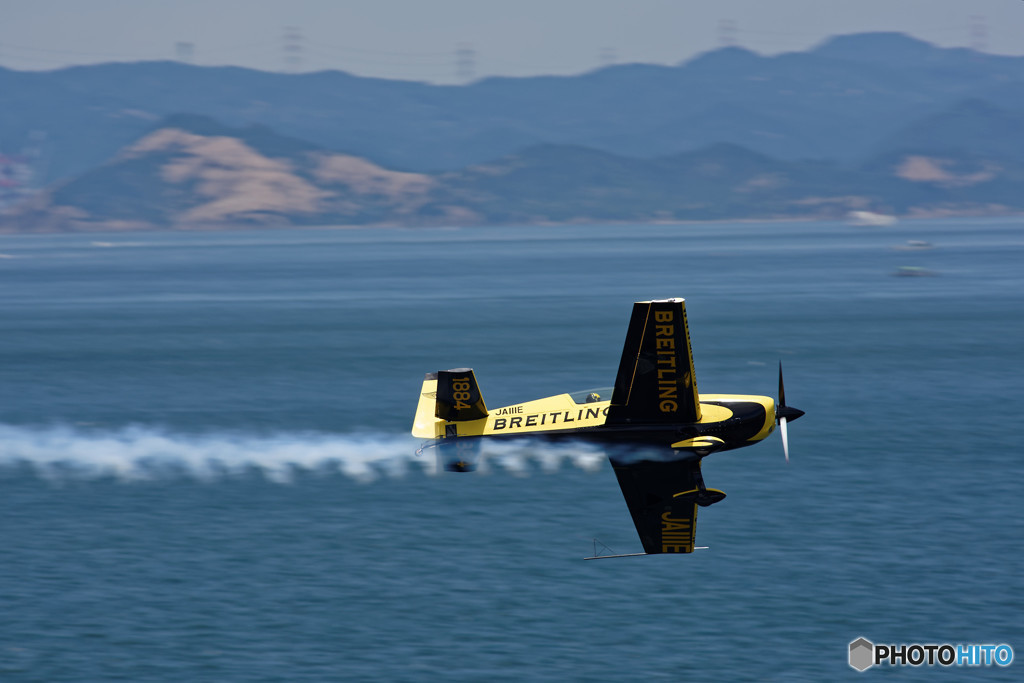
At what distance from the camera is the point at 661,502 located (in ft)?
109

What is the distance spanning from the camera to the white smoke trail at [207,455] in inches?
2041

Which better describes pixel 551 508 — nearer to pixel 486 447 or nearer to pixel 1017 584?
pixel 486 447

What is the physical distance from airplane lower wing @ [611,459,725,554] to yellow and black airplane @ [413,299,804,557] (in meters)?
0.04

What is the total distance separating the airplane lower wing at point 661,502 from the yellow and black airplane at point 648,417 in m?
0.04

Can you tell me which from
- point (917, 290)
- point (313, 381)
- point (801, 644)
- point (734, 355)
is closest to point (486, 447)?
point (801, 644)

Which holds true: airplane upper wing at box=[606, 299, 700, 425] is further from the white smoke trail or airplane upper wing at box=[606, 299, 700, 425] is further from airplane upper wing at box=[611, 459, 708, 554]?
the white smoke trail

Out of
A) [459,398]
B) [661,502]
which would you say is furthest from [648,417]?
[459,398]

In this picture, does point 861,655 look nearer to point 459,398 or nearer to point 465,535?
point 459,398

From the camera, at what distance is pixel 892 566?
35.1m

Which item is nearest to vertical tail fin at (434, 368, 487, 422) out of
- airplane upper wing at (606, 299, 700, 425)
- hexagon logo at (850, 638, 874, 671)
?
airplane upper wing at (606, 299, 700, 425)

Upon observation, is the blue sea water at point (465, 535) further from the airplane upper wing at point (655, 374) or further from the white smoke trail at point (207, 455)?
the airplane upper wing at point (655, 374)

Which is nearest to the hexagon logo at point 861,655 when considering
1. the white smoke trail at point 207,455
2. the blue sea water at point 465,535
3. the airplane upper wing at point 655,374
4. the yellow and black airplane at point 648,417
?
the blue sea water at point 465,535

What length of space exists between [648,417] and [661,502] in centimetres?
374

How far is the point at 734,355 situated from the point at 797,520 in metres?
51.9
